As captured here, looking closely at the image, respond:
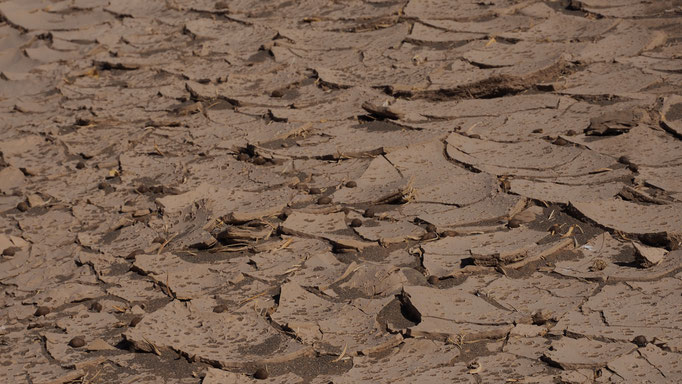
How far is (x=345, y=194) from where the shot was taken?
3.07m

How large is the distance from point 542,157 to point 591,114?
0.31m

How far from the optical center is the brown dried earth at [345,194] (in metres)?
2.36

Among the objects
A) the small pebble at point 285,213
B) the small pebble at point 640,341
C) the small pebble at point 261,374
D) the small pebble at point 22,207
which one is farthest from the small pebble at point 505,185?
the small pebble at point 22,207

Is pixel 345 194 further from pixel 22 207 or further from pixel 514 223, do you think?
pixel 22 207

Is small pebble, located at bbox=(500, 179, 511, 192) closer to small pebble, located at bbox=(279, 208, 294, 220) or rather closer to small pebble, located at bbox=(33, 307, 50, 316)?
small pebble, located at bbox=(279, 208, 294, 220)

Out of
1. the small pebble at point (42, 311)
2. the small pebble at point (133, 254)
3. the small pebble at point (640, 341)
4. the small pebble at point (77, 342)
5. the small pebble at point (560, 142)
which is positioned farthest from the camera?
the small pebble at point (560, 142)

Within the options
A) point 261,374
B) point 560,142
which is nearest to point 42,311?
point 261,374

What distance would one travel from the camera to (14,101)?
13.6 ft

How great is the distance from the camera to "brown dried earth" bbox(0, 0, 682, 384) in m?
2.36

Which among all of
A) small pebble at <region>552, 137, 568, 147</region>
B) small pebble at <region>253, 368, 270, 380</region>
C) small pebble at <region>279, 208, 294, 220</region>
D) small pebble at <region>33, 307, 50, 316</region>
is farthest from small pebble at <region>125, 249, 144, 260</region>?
small pebble at <region>552, 137, 568, 147</region>

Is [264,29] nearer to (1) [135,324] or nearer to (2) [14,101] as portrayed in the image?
(2) [14,101]

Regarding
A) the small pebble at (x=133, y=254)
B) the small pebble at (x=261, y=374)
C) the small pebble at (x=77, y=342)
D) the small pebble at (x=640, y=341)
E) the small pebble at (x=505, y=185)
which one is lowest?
the small pebble at (x=133, y=254)

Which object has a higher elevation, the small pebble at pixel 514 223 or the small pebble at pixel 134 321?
the small pebble at pixel 514 223

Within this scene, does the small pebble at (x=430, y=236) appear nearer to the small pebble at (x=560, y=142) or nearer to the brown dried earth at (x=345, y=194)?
the brown dried earth at (x=345, y=194)
